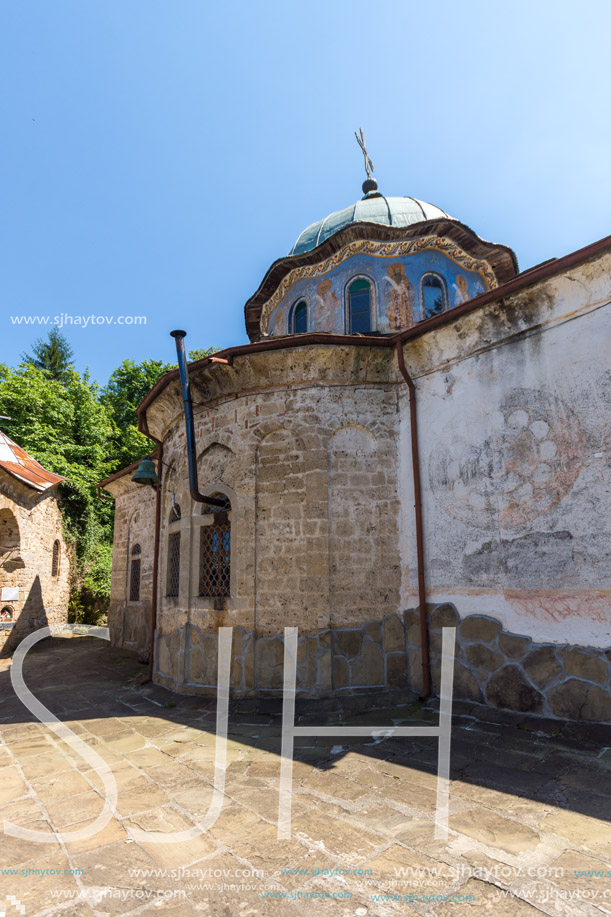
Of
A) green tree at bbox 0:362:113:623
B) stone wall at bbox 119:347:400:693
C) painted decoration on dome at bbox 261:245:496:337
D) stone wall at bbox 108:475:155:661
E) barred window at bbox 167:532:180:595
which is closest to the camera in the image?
stone wall at bbox 119:347:400:693

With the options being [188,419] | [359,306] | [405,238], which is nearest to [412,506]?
[188,419]

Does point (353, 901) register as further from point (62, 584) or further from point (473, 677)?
point (62, 584)

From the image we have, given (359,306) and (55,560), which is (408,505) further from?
(55,560)

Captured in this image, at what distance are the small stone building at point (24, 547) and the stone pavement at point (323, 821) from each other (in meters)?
8.92

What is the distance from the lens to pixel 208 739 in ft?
16.6

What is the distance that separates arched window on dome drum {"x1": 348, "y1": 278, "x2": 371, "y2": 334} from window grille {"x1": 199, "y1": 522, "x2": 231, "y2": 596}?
4838mm

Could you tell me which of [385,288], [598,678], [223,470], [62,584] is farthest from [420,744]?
[62,584]

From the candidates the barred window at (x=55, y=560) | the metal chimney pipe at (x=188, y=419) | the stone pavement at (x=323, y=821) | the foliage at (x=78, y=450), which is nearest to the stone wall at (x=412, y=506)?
the metal chimney pipe at (x=188, y=419)

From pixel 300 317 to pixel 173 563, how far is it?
18.9 feet

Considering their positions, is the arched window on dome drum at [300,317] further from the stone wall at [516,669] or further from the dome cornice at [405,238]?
the stone wall at [516,669]

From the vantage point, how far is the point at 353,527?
6613mm

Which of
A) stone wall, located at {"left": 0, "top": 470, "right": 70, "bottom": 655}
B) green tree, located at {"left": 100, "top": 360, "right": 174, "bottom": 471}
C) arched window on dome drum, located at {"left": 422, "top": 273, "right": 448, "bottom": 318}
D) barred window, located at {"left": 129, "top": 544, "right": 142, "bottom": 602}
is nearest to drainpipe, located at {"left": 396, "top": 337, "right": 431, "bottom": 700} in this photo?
arched window on dome drum, located at {"left": 422, "top": 273, "right": 448, "bottom": 318}

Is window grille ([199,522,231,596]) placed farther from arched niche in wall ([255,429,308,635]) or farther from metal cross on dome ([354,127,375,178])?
metal cross on dome ([354,127,375,178])

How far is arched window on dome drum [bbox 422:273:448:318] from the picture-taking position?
9914mm
